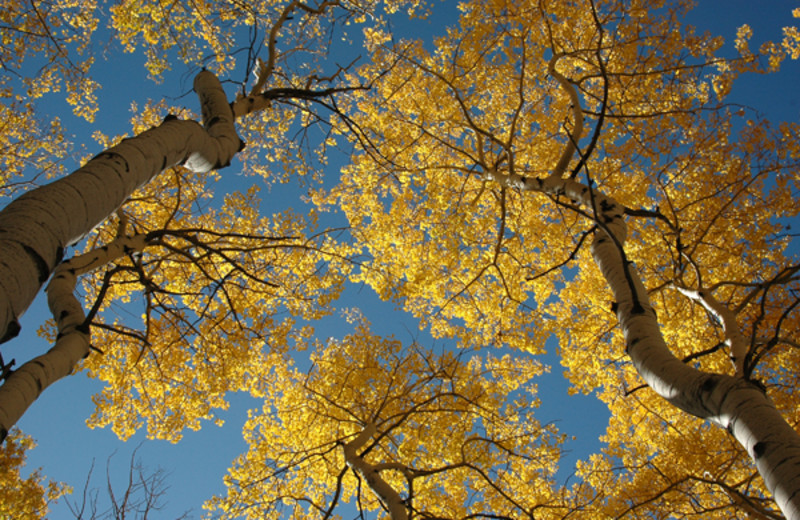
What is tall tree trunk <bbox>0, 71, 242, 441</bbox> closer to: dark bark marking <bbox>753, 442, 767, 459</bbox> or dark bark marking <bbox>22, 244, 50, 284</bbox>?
dark bark marking <bbox>22, 244, 50, 284</bbox>

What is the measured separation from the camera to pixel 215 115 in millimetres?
3322

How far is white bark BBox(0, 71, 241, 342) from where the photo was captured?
4.39 ft

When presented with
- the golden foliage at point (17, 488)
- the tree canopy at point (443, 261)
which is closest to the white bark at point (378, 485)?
the tree canopy at point (443, 261)

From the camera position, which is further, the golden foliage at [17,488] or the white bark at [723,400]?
the golden foliage at [17,488]

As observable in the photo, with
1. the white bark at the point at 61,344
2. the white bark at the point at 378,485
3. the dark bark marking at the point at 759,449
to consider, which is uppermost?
the white bark at the point at 61,344

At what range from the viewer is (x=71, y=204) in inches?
64.5

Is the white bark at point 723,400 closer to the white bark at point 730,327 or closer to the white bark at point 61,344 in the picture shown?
the white bark at point 730,327

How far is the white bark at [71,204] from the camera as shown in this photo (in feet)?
4.39

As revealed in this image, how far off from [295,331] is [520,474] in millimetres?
4562

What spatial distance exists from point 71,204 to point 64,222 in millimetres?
93

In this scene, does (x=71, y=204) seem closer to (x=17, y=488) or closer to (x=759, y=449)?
(x=759, y=449)

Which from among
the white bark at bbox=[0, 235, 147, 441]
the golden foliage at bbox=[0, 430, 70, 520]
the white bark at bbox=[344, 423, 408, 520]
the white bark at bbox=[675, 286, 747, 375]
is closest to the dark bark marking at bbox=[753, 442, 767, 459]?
the white bark at bbox=[675, 286, 747, 375]

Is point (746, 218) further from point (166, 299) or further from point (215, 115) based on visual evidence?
point (166, 299)

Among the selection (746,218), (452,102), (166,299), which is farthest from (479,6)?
(166,299)
